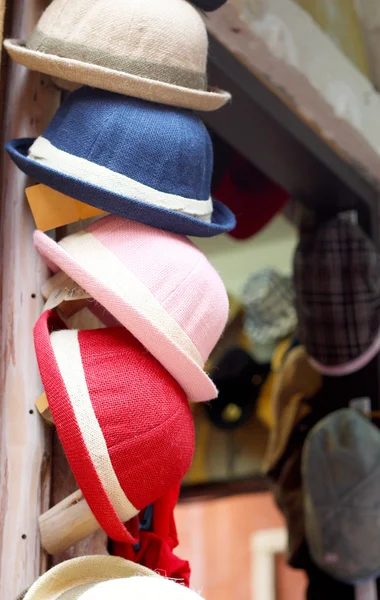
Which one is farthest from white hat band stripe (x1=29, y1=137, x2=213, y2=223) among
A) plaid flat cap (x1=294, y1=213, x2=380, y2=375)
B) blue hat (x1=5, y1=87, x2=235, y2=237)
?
plaid flat cap (x1=294, y1=213, x2=380, y2=375)

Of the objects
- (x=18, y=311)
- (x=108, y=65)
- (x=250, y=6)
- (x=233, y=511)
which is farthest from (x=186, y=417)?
(x=233, y=511)

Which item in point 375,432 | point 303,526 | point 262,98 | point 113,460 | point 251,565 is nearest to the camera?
point 113,460

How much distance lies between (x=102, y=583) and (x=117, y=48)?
46 cm

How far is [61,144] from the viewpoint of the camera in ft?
2.27

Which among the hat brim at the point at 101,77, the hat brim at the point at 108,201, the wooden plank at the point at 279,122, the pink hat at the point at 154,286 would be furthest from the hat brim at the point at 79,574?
the wooden plank at the point at 279,122

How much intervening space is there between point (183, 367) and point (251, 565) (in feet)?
7.01

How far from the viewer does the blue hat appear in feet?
2.22

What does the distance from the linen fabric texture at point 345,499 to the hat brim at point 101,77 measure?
2.99 ft

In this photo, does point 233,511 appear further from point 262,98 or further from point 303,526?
point 262,98

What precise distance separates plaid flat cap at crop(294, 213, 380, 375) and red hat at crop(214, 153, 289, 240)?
13 centimetres

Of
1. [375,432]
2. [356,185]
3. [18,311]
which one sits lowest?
[375,432]

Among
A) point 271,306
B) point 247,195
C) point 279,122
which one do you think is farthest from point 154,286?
point 271,306

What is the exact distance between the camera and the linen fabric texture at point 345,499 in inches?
54.7

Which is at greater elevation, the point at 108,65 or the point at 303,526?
the point at 108,65
